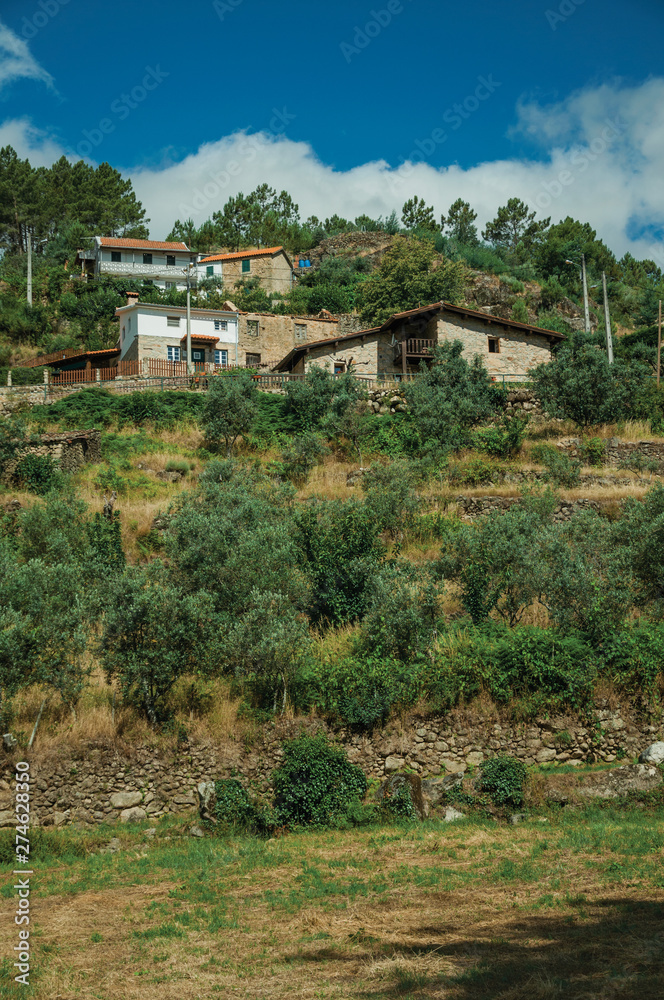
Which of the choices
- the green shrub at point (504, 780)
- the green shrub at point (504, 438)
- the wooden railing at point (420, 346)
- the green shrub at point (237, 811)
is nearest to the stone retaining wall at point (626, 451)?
the green shrub at point (504, 438)

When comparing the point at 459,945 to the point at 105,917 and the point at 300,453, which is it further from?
the point at 300,453

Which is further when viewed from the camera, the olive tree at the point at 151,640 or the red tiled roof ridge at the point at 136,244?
the red tiled roof ridge at the point at 136,244

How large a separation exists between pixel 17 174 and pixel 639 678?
83047 mm

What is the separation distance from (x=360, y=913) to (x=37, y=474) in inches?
973

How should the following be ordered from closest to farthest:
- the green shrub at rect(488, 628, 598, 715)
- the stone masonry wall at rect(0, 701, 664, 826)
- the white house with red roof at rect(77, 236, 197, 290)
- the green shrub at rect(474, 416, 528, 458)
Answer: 1. the stone masonry wall at rect(0, 701, 664, 826)
2. the green shrub at rect(488, 628, 598, 715)
3. the green shrub at rect(474, 416, 528, 458)
4. the white house with red roof at rect(77, 236, 197, 290)

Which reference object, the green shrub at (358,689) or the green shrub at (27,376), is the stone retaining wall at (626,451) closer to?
the green shrub at (358,689)

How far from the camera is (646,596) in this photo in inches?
786

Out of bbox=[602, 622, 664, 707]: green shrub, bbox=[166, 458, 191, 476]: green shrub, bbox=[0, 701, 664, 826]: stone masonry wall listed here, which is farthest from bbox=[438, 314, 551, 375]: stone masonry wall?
bbox=[0, 701, 664, 826]: stone masonry wall

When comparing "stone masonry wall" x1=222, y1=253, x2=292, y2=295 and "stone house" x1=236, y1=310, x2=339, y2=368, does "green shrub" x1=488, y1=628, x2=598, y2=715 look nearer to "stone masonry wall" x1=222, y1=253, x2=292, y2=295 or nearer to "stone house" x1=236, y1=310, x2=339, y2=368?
"stone house" x1=236, y1=310, x2=339, y2=368

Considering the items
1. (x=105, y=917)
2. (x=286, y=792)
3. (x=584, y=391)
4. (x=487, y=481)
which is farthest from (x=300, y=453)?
(x=105, y=917)

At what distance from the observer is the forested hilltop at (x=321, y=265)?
61.0m

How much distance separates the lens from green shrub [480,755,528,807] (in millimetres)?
15648

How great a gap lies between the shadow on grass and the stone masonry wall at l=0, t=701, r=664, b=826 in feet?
22.4

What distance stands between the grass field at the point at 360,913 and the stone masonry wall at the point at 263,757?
0.85 metres
